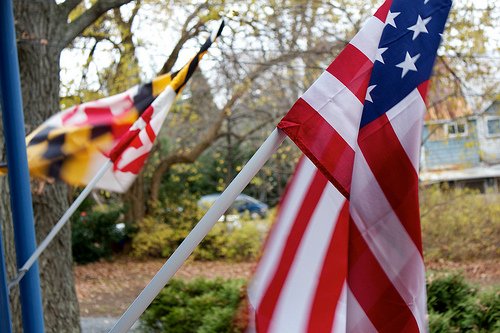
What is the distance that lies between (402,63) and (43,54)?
→ 15.8 ft

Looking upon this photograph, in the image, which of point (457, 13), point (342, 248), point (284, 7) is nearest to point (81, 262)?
point (284, 7)

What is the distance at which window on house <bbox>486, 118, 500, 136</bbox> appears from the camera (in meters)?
19.3

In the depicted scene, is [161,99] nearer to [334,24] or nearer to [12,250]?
[12,250]

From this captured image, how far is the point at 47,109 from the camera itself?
277 inches

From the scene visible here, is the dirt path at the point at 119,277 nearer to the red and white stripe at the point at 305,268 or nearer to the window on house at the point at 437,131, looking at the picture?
the window on house at the point at 437,131

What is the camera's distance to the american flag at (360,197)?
2596mm

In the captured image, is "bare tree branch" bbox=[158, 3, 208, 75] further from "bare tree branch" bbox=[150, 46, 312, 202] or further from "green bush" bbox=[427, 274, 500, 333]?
"green bush" bbox=[427, 274, 500, 333]

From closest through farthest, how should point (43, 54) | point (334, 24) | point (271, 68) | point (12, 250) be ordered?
point (12, 250), point (43, 54), point (334, 24), point (271, 68)

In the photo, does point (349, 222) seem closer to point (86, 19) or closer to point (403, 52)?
point (403, 52)

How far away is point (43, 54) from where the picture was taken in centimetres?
694

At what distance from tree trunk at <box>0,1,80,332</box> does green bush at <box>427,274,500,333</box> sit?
10.7 ft

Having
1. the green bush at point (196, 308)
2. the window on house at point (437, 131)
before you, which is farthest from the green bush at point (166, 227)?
the green bush at point (196, 308)

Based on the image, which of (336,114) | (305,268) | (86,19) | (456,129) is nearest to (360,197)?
(336,114)

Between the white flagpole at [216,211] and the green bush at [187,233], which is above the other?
the white flagpole at [216,211]
